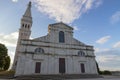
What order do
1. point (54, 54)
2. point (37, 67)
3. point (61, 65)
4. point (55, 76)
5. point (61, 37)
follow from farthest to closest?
1. point (61, 37)
2. point (54, 54)
3. point (61, 65)
4. point (37, 67)
5. point (55, 76)

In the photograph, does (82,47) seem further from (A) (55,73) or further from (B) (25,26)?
(B) (25,26)

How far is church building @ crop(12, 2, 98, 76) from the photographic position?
66.9ft

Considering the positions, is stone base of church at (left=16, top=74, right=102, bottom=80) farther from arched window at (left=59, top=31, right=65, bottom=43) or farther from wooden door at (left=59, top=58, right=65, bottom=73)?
arched window at (left=59, top=31, right=65, bottom=43)

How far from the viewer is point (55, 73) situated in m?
21.2

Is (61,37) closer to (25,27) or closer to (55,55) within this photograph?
(55,55)

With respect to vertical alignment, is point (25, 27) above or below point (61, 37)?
above

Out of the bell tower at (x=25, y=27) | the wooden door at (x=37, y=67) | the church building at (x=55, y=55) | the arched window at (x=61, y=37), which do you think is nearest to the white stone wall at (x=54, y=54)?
the church building at (x=55, y=55)

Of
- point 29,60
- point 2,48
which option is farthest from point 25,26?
point 29,60

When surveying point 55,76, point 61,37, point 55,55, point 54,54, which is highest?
point 61,37

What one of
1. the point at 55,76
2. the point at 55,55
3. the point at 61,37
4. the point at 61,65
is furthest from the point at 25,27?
the point at 55,76

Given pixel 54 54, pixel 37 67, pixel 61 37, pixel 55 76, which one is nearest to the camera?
pixel 55 76

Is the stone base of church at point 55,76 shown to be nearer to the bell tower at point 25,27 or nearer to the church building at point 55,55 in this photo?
the church building at point 55,55

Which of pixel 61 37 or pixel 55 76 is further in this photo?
pixel 61 37

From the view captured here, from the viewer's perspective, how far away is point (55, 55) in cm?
2280
